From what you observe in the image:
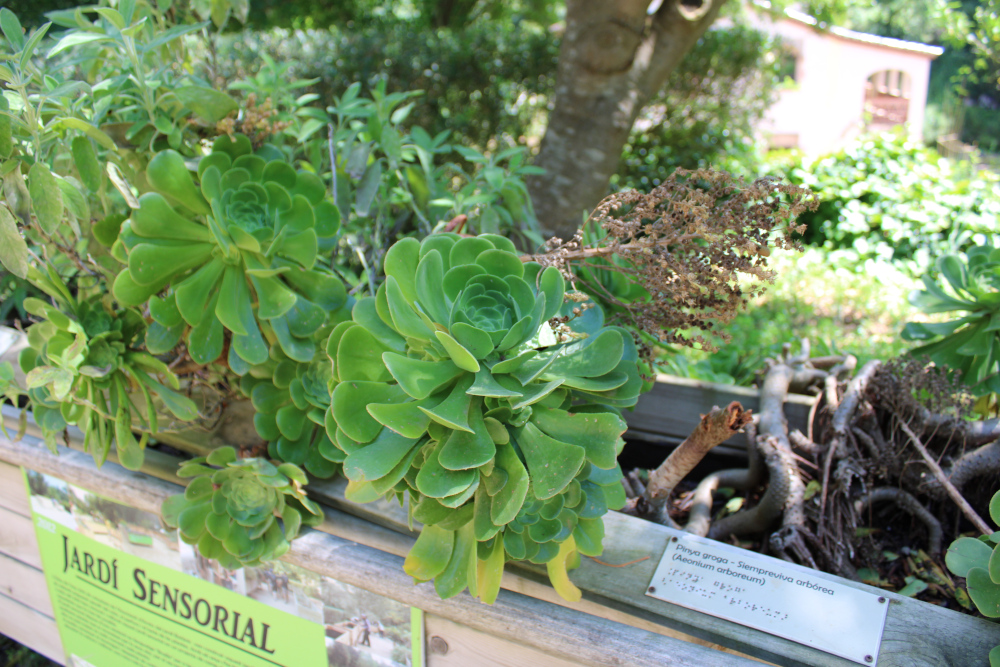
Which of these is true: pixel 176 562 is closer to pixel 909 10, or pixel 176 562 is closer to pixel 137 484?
pixel 137 484

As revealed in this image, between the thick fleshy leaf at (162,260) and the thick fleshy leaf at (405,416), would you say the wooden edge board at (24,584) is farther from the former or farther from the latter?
the thick fleshy leaf at (405,416)

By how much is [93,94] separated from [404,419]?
0.89m

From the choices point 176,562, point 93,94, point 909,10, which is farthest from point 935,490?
point 909,10

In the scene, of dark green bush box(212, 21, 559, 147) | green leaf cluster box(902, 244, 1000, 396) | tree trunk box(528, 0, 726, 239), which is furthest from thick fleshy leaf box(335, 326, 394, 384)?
dark green bush box(212, 21, 559, 147)

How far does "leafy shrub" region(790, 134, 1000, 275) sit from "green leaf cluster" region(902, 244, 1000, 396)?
3617 millimetres

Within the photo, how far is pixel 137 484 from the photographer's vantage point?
4.13 feet


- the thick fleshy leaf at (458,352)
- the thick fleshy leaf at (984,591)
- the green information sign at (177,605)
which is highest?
the thick fleshy leaf at (458,352)

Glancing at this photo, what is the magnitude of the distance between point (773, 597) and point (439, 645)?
1.78 ft

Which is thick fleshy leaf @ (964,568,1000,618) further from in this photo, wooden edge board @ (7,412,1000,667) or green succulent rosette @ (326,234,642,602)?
green succulent rosette @ (326,234,642,602)

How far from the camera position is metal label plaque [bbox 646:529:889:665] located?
84 centimetres

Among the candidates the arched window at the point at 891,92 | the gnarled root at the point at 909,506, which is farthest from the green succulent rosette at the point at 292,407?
the arched window at the point at 891,92

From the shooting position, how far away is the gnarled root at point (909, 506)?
1.14m

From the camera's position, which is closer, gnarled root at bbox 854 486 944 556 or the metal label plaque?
the metal label plaque

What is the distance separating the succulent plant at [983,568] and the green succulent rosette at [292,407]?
93 centimetres
